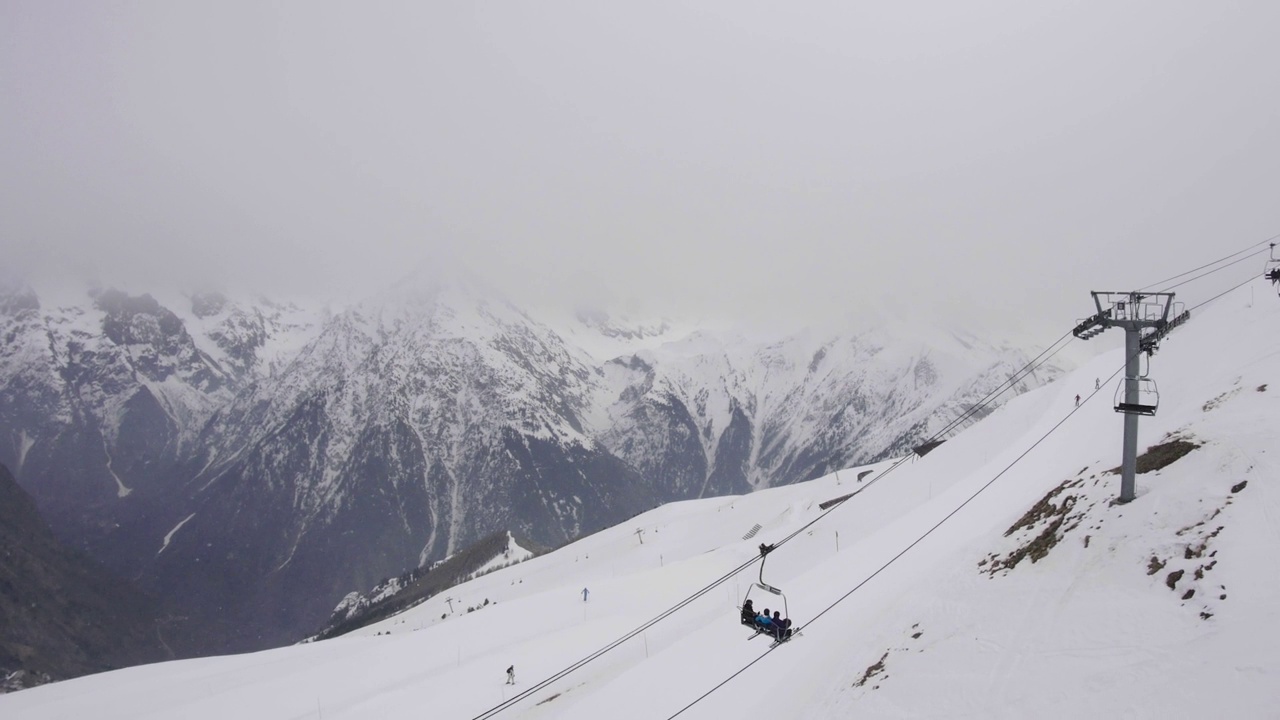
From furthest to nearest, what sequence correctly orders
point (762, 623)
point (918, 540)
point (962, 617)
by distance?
point (918, 540)
point (762, 623)
point (962, 617)

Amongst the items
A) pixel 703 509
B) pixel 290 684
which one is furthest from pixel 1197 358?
pixel 703 509

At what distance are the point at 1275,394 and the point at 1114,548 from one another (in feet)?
38.4

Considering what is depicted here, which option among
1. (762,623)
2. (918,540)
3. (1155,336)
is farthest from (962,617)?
(918,540)

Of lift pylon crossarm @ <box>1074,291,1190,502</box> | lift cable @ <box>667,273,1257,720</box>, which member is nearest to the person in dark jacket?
lift cable @ <box>667,273,1257,720</box>

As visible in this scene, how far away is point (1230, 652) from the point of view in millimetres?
13422

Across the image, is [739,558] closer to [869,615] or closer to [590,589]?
[590,589]

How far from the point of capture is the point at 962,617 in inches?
826

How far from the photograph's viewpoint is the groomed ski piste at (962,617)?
1530 centimetres

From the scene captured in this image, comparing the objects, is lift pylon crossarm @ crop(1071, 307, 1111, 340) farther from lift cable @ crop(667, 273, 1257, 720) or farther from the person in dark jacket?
the person in dark jacket

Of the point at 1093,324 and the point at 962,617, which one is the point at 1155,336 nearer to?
the point at 1093,324

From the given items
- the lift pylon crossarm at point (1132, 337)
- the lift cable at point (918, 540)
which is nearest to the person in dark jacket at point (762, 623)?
the lift cable at point (918, 540)

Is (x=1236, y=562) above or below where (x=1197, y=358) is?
below

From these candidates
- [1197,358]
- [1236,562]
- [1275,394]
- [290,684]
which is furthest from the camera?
[290,684]

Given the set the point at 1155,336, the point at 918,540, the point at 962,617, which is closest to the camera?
the point at 1155,336
